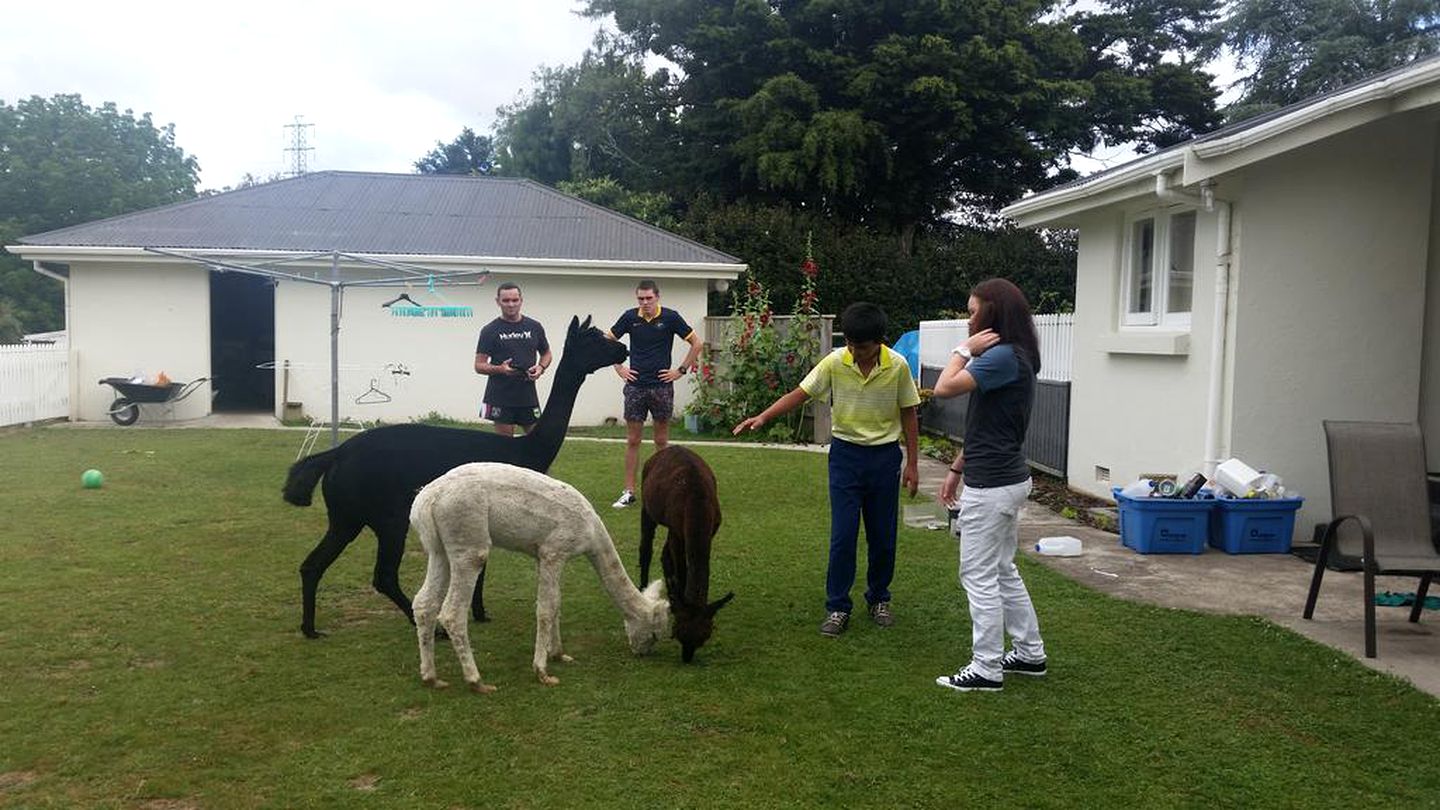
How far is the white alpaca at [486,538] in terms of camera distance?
16.1 ft

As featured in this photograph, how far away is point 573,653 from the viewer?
555cm

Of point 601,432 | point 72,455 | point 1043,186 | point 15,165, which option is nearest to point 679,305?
point 601,432

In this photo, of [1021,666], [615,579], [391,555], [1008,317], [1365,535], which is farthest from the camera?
[391,555]

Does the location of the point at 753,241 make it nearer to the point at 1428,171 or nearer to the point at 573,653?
the point at 1428,171

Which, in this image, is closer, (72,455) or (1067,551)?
(1067,551)

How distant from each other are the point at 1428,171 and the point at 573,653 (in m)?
7.43

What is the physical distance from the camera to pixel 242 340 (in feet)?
71.7

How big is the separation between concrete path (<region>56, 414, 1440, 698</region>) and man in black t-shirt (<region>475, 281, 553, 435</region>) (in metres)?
4.12

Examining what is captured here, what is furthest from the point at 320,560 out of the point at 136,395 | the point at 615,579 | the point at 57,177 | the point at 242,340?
the point at 57,177

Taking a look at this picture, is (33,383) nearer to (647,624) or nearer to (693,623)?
(647,624)

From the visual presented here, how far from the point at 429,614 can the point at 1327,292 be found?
7110 mm

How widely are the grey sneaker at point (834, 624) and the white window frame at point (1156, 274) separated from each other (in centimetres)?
483

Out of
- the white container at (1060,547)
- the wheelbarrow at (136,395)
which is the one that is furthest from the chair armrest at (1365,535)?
the wheelbarrow at (136,395)

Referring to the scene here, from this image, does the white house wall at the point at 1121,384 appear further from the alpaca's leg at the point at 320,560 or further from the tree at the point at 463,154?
the tree at the point at 463,154
